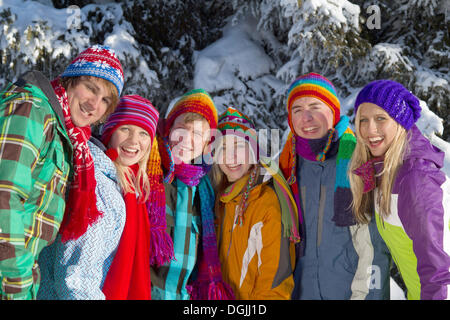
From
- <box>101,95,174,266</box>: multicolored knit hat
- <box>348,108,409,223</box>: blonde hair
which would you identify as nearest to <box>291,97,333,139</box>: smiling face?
<box>348,108,409,223</box>: blonde hair

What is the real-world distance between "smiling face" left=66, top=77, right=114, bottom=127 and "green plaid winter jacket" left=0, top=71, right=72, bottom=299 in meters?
0.18

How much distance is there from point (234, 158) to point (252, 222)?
47 cm

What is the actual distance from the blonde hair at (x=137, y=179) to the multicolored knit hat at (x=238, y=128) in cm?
63

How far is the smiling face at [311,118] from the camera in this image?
2570mm

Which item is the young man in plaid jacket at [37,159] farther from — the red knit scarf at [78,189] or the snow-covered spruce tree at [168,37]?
the snow-covered spruce tree at [168,37]

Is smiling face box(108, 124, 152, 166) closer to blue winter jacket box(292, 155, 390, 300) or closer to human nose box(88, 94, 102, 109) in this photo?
human nose box(88, 94, 102, 109)

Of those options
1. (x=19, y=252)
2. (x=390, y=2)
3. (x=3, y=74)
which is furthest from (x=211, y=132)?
(x=390, y=2)

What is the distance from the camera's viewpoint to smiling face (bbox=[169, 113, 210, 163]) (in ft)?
8.50

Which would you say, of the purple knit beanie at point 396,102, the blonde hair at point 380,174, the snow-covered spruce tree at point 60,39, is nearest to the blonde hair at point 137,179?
the blonde hair at point 380,174

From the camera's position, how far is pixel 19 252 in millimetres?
1550

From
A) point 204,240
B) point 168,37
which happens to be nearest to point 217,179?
point 204,240

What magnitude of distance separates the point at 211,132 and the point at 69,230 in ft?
4.15

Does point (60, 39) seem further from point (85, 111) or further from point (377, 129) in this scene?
point (377, 129)

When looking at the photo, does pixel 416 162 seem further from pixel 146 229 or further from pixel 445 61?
pixel 445 61
